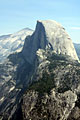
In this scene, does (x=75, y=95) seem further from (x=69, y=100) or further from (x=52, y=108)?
(x=52, y=108)

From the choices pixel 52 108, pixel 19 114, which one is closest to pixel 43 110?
pixel 52 108

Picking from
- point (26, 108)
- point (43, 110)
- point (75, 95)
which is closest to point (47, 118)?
point (43, 110)

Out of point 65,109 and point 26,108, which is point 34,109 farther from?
point 65,109

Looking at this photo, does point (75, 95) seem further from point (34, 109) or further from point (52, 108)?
point (34, 109)

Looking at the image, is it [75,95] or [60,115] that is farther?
[75,95]

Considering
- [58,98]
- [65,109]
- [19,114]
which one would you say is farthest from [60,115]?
[19,114]

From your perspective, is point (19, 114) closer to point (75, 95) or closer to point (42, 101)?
point (42, 101)

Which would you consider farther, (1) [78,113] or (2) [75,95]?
(2) [75,95]
